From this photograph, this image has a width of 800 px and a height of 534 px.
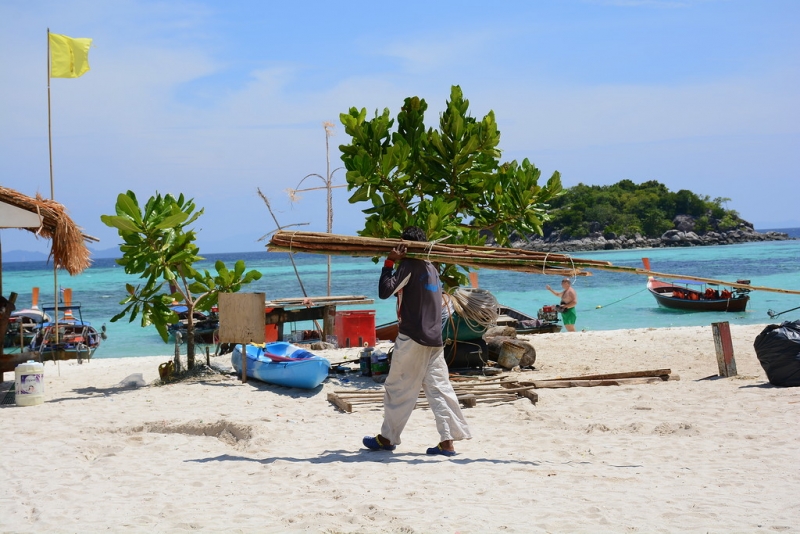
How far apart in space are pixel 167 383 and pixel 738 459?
684 cm

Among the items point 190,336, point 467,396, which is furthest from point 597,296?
point 467,396

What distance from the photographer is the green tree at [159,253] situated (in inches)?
359

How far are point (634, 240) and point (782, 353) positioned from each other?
7801 centimetres

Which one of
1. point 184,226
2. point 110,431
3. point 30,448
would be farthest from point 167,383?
point 30,448

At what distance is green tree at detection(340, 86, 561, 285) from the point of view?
966 cm

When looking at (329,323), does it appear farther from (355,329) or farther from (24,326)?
(24,326)

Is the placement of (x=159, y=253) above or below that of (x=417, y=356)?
above

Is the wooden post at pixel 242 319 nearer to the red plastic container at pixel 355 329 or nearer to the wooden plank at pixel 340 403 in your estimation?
the wooden plank at pixel 340 403

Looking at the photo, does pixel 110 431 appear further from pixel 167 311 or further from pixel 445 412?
pixel 445 412

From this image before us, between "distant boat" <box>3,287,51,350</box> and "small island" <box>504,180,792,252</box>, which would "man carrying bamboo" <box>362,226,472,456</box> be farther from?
"small island" <box>504,180,792,252</box>

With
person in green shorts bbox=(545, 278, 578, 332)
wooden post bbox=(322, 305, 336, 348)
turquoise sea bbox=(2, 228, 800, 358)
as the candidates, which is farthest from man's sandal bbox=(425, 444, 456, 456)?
person in green shorts bbox=(545, 278, 578, 332)

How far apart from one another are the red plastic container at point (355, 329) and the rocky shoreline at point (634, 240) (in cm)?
5884

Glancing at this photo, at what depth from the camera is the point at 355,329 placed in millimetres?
13203

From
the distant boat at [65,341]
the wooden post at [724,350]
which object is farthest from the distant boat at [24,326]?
the wooden post at [724,350]
